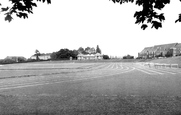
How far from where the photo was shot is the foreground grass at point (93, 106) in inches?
175

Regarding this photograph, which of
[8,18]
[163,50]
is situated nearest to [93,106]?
[8,18]

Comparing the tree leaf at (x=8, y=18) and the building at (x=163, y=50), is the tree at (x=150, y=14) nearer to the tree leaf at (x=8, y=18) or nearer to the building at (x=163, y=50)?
the tree leaf at (x=8, y=18)

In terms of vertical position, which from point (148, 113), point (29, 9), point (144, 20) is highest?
point (29, 9)

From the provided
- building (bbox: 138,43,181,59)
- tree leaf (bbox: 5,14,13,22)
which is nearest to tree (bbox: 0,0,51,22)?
tree leaf (bbox: 5,14,13,22)

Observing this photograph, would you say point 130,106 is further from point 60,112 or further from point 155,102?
point 60,112

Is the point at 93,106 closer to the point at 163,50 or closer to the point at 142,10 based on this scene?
the point at 142,10

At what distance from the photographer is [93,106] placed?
16.3ft

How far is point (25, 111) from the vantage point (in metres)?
4.61

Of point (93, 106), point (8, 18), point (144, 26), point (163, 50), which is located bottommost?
point (93, 106)

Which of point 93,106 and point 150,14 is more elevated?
point 150,14

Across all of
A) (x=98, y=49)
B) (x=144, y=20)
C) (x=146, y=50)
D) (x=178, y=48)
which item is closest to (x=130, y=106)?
(x=144, y=20)

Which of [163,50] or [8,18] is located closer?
[8,18]

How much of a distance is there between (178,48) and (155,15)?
8180 cm

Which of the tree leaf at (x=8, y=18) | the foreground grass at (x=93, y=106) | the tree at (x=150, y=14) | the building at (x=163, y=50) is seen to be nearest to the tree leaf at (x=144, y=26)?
the tree at (x=150, y=14)
